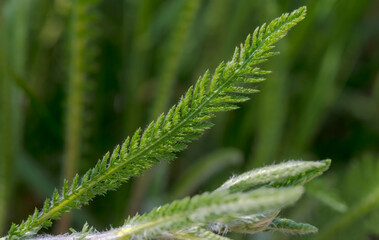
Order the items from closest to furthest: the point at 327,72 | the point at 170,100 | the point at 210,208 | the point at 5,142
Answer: the point at 210,208 < the point at 5,142 < the point at 327,72 < the point at 170,100

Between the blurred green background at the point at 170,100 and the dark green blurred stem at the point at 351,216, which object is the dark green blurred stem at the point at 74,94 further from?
the dark green blurred stem at the point at 351,216

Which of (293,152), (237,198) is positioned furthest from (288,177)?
(293,152)

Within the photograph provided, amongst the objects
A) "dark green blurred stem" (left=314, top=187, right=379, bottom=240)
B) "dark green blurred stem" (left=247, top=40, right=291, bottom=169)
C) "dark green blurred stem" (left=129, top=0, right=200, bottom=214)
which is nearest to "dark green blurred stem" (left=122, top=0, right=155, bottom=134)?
"dark green blurred stem" (left=129, top=0, right=200, bottom=214)

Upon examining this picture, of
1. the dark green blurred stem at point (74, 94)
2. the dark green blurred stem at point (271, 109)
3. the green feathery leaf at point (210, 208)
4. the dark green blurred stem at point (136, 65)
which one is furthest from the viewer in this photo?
the dark green blurred stem at point (136, 65)

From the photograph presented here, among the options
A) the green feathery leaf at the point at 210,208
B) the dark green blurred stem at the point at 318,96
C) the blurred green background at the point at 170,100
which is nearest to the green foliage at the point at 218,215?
the green feathery leaf at the point at 210,208

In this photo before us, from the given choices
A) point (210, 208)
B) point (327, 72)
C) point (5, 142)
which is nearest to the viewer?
point (210, 208)

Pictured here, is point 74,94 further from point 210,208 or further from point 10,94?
point 210,208

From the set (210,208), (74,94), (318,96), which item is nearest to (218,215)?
(210,208)

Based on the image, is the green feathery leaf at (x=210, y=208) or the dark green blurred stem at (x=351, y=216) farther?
the dark green blurred stem at (x=351, y=216)

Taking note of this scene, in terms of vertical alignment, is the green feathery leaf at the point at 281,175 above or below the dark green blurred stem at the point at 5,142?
above
